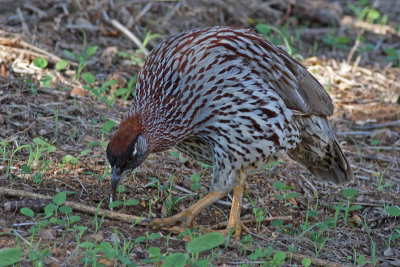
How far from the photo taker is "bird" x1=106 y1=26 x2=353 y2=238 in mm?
4957

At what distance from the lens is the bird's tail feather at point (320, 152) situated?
5.62 m

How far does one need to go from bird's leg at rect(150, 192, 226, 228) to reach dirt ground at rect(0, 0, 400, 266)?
3.4 inches

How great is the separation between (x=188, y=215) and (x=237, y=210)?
1.54ft

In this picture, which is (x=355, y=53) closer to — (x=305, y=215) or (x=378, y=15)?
(x=378, y=15)

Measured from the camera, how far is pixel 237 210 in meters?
5.36

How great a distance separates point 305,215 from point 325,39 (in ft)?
17.0

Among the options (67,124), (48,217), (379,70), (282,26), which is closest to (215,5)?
(282,26)

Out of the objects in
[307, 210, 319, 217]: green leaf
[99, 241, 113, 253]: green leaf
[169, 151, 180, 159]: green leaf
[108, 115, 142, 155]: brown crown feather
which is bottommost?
[307, 210, 319, 217]: green leaf

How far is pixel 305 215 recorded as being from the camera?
19.0 ft

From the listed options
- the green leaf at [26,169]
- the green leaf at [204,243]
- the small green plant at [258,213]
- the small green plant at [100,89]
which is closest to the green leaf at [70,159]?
the green leaf at [26,169]

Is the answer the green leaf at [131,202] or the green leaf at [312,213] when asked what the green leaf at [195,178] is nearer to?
the green leaf at [131,202]

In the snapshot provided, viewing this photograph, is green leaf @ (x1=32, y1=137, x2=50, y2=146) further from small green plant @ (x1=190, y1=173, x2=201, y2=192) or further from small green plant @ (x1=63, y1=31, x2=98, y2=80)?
small green plant @ (x1=63, y1=31, x2=98, y2=80)

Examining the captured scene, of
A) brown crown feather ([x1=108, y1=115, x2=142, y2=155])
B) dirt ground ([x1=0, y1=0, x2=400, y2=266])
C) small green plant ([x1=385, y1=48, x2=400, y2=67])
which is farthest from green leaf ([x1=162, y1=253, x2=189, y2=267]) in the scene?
small green plant ([x1=385, y1=48, x2=400, y2=67])

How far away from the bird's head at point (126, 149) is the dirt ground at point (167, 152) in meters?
0.48
